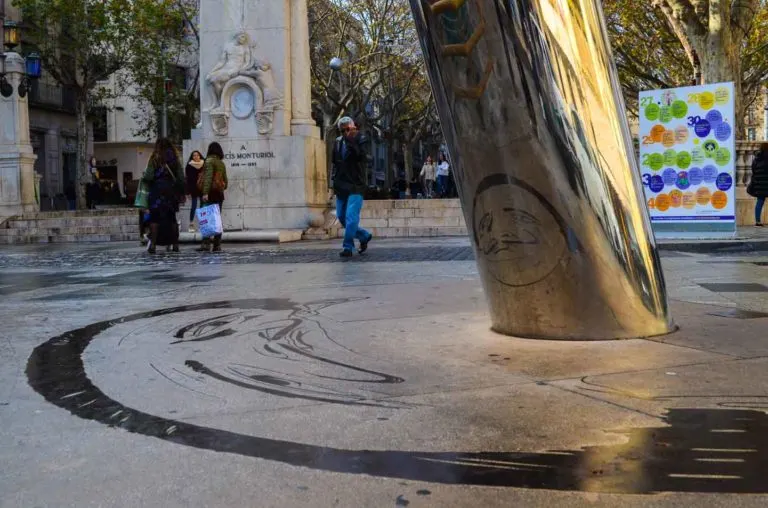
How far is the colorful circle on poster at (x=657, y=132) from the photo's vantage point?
14.0 meters

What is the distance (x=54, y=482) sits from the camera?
2312 mm

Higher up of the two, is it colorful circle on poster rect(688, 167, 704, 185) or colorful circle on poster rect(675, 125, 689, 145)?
colorful circle on poster rect(675, 125, 689, 145)

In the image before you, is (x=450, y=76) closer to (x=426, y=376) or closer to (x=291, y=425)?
(x=426, y=376)

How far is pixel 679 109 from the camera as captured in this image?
45.2 feet

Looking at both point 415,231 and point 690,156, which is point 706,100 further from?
point 415,231

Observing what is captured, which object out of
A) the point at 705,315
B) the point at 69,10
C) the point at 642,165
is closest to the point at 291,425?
the point at 705,315

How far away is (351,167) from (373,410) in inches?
325

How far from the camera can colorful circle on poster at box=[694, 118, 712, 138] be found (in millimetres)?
13586

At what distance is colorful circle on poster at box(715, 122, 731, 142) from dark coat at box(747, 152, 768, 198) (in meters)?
4.56

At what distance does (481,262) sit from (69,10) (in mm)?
37086

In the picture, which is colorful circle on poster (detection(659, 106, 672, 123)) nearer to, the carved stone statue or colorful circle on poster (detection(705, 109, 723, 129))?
colorful circle on poster (detection(705, 109, 723, 129))

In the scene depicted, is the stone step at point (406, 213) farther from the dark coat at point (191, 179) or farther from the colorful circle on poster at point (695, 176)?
the colorful circle on poster at point (695, 176)

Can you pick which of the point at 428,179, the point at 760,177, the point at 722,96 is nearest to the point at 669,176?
the point at 722,96

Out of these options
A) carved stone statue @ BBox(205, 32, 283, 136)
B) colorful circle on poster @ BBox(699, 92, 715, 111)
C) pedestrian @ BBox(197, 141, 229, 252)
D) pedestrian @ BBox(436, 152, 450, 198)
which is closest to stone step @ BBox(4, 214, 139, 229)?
carved stone statue @ BBox(205, 32, 283, 136)
